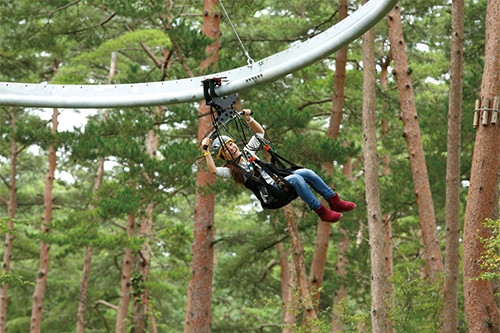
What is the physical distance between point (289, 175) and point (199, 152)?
5703 millimetres

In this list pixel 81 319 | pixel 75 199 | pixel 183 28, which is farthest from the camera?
pixel 75 199

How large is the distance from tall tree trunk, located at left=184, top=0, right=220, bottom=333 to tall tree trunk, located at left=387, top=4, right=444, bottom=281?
313 cm

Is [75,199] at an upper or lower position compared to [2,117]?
lower

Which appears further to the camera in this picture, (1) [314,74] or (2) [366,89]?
(1) [314,74]

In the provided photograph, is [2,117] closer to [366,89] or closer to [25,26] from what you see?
[25,26]

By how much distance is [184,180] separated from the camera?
1392cm

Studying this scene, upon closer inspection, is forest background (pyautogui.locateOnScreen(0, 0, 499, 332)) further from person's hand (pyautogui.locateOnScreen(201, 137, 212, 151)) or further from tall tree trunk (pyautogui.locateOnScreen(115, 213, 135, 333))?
person's hand (pyautogui.locateOnScreen(201, 137, 212, 151))

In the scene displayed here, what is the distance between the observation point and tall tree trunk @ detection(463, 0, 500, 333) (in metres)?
9.52

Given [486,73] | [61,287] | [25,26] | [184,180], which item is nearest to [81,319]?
[61,287]

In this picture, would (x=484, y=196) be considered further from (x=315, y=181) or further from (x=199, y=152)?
(x=199, y=152)

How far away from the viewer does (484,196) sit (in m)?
9.57

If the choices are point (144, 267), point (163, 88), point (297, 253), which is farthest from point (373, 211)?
point (144, 267)

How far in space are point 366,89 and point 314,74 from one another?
24.6 ft

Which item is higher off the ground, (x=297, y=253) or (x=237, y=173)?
(x=297, y=253)
